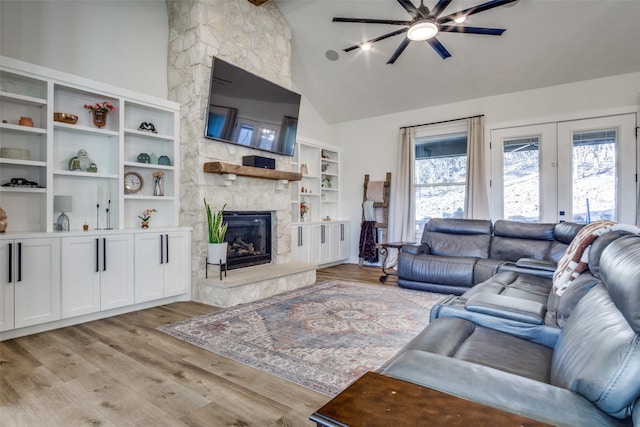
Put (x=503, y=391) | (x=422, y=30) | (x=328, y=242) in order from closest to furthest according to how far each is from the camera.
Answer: (x=503, y=391) < (x=422, y=30) < (x=328, y=242)

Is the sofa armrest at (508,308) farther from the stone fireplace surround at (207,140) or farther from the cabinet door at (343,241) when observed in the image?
the cabinet door at (343,241)

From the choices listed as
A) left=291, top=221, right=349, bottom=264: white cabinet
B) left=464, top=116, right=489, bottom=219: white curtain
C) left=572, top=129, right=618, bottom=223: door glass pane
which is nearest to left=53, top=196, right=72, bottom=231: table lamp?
left=291, top=221, right=349, bottom=264: white cabinet

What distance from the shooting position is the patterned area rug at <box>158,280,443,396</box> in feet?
7.53

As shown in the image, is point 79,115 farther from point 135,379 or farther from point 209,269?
point 135,379

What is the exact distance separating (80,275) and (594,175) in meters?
6.34

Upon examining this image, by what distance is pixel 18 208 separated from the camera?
3.15m

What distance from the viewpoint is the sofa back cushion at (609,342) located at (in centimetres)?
83

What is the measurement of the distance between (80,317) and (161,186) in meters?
1.65

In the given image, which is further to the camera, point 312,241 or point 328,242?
point 328,242

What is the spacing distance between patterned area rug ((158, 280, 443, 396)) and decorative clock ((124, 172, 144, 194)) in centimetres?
172

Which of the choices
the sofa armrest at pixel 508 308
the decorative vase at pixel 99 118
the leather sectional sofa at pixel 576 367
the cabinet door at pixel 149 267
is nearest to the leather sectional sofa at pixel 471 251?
the sofa armrest at pixel 508 308

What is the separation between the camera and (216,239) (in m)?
3.88

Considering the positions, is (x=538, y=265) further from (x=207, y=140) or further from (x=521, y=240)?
(x=207, y=140)

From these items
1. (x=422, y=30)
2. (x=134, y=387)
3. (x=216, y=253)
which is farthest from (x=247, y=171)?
(x=134, y=387)
